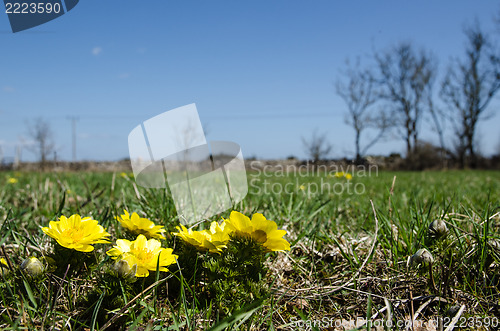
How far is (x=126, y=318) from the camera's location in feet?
3.34

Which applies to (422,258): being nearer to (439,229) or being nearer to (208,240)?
(439,229)

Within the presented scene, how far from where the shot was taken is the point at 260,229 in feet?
3.16

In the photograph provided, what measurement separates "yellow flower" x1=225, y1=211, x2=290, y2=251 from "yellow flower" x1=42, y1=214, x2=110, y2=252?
41 cm

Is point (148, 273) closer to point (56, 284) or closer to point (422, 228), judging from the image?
point (56, 284)

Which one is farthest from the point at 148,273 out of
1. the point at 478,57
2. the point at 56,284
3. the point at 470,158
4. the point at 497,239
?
the point at 478,57

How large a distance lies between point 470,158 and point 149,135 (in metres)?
30.0

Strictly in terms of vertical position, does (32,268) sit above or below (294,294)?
above

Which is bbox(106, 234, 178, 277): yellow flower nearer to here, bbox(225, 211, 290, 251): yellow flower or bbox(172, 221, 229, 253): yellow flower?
bbox(172, 221, 229, 253): yellow flower

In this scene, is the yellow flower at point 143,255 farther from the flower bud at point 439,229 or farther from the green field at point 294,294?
the flower bud at point 439,229

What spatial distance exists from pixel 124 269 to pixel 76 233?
22 centimetres

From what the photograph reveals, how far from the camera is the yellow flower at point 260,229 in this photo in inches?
37.5

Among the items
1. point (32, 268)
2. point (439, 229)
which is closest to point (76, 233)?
point (32, 268)

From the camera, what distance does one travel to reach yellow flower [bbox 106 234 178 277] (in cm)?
96

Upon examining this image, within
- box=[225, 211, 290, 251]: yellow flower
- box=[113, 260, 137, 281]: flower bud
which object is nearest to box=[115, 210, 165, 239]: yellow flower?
box=[113, 260, 137, 281]: flower bud
